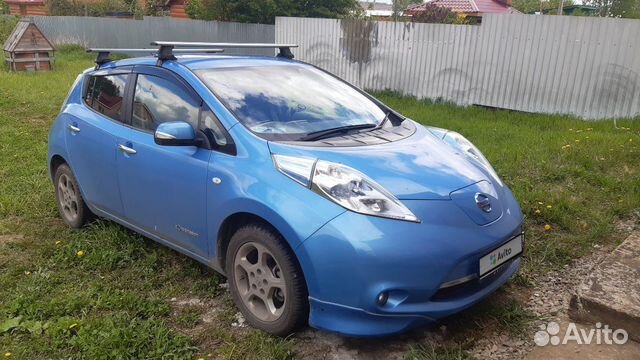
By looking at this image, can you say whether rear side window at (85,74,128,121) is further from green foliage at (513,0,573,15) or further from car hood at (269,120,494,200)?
green foliage at (513,0,573,15)

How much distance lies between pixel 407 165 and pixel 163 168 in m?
1.56

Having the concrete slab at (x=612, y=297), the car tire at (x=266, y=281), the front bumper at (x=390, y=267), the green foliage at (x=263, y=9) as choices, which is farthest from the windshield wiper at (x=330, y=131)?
the green foliage at (x=263, y=9)

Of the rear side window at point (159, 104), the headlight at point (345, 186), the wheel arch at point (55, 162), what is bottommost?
the wheel arch at point (55, 162)

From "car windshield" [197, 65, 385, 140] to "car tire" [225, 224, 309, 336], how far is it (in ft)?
2.11

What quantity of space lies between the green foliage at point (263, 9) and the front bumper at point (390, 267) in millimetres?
17475

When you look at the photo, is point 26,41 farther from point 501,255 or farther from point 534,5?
point 534,5

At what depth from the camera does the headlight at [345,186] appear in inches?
106

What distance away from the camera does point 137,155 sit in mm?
3705

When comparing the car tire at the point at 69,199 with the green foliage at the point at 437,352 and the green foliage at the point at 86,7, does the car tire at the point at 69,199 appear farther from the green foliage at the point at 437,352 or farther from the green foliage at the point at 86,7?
the green foliage at the point at 86,7

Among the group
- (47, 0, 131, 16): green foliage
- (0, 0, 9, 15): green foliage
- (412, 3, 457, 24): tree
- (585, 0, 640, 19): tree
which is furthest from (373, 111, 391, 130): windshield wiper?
(0, 0, 9, 15): green foliage

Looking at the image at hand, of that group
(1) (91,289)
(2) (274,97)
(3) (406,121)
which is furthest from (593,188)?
(1) (91,289)

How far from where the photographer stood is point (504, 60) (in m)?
9.69

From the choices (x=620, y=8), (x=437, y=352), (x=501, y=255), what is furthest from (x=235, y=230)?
(x=620, y=8)

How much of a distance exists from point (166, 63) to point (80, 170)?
126cm
